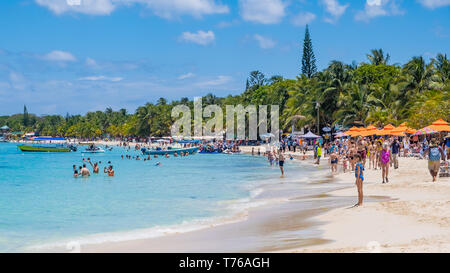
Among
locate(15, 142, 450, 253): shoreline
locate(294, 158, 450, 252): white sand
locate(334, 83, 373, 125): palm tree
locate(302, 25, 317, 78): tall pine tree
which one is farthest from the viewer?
locate(302, 25, 317, 78): tall pine tree

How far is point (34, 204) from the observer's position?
20.7 meters

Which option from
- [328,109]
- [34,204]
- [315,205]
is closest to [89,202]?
[34,204]

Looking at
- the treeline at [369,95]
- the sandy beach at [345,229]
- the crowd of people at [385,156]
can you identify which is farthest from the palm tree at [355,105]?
the sandy beach at [345,229]

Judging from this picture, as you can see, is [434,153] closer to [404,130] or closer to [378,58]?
Result: [404,130]

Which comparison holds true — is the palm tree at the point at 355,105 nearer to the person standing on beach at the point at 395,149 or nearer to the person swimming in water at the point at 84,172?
the person standing on beach at the point at 395,149

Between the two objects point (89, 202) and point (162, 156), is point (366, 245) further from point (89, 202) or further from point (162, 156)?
point (162, 156)

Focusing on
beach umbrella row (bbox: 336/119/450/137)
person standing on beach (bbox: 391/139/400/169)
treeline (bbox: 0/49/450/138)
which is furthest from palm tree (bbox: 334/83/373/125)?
person standing on beach (bbox: 391/139/400/169)

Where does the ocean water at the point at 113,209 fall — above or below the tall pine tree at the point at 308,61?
below

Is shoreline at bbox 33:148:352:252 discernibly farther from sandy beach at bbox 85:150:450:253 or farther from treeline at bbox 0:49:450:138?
treeline at bbox 0:49:450:138

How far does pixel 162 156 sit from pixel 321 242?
54.4 metres

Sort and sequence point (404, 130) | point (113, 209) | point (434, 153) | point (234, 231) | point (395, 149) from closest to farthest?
point (234, 231) < point (434, 153) < point (113, 209) < point (395, 149) < point (404, 130)

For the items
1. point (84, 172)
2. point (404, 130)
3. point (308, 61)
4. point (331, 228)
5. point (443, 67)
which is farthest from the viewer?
point (308, 61)

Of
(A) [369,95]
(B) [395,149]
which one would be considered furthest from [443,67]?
(B) [395,149]
